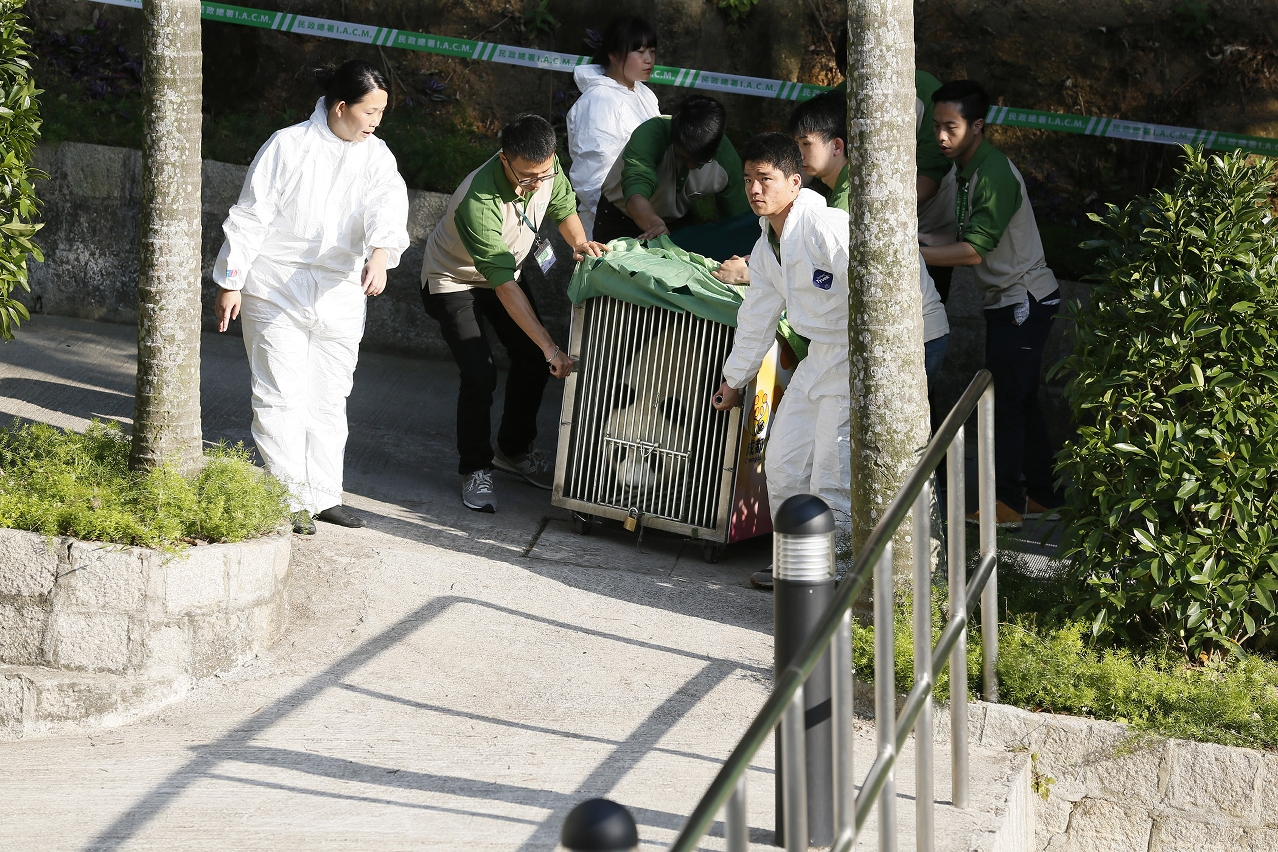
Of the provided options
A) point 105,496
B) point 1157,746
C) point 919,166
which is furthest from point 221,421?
point 1157,746

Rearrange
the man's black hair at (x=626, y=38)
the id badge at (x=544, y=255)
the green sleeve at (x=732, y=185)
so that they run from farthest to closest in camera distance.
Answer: the man's black hair at (x=626, y=38) → the green sleeve at (x=732, y=185) → the id badge at (x=544, y=255)

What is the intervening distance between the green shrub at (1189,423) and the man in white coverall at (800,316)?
36.1 inches

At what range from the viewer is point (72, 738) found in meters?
4.21

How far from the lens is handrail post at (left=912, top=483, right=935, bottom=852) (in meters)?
3.19

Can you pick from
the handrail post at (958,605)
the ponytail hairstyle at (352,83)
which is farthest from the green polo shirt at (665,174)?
the handrail post at (958,605)

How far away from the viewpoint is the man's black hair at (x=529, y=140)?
5586 mm

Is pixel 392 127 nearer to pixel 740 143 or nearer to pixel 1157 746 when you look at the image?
pixel 740 143

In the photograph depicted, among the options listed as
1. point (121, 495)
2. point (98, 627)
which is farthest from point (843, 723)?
point (121, 495)

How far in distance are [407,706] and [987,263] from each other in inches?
130

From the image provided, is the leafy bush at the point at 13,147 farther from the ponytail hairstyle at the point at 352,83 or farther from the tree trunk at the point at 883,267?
the tree trunk at the point at 883,267

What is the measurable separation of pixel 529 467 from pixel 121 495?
7.70 feet

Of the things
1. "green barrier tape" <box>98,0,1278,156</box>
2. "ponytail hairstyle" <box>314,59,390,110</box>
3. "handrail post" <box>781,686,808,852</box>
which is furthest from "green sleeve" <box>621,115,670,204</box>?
"handrail post" <box>781,686,808,852</box>

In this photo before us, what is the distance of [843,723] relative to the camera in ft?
9.21

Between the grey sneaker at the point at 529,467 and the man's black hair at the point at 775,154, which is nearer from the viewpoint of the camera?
the man's black hair at the point at 775,154
